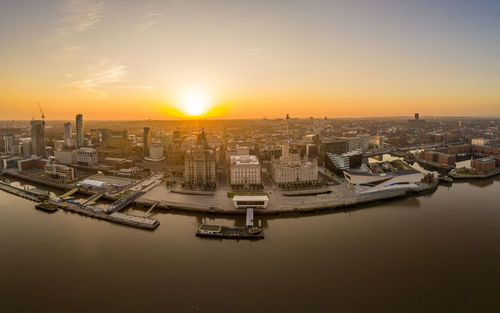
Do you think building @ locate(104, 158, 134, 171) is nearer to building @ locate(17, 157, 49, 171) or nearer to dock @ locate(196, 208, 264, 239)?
building @ locate(17, 157, 49, 171)

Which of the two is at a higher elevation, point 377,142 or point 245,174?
point 377,142

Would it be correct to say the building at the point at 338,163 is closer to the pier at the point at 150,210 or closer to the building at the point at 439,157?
the building at the point at 439,157

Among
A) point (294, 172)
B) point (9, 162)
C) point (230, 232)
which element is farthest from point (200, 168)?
point (9, 162)

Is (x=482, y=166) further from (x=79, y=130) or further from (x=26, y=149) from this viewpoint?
(x=26, y=149)

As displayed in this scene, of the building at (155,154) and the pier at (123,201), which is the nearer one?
the pier at (123,201)

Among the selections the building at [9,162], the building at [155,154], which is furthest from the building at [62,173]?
the building at [155,154]

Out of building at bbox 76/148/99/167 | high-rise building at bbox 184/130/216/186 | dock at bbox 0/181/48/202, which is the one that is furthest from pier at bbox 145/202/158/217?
building at bbox 76/148/99/167

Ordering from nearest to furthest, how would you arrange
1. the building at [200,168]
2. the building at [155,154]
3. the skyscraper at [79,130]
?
the building at [200,168] < the building at [155,154] < the skyscraper at [79,130]
